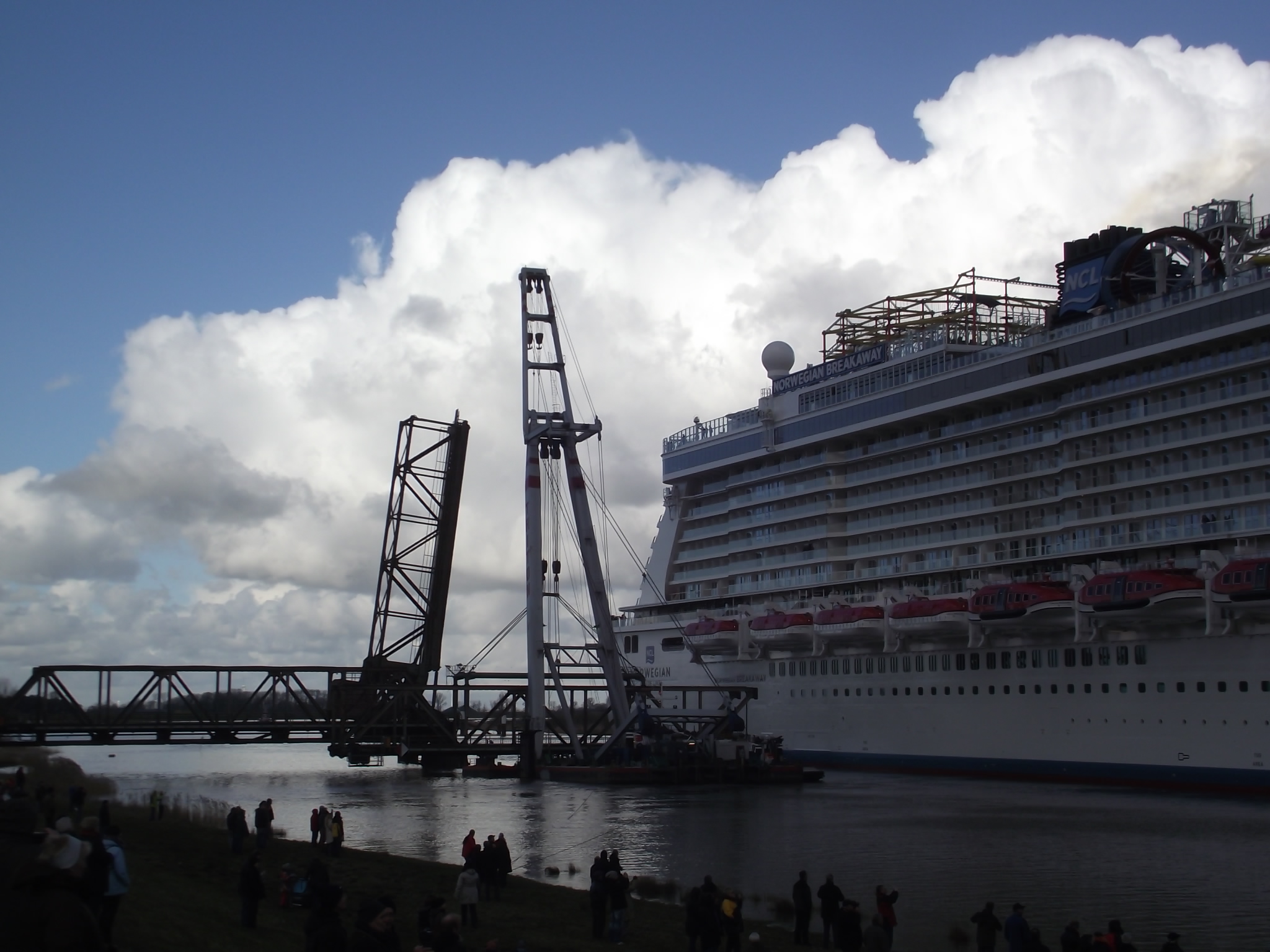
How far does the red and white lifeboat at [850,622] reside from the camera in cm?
6350

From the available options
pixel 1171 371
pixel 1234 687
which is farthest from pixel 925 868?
pixel 1171 371

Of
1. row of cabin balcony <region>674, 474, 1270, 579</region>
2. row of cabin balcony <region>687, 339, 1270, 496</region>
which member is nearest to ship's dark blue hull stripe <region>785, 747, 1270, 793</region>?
row of cabin balcony <region>674, 474, 1270, 579</region>

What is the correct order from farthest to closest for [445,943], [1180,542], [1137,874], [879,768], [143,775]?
1. [143,775]
2. [879,768]
3. [1180,542]
4. [1137,874]
5. [445,943]

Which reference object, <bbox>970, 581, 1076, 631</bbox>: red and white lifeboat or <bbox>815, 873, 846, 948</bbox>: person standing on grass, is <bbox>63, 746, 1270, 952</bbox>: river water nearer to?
<bbox>815, 873, 846, 948</bbox>: person standing on grass

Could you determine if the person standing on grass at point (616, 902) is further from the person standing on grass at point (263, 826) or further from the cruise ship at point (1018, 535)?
the cruise ship at point (1018, 535)

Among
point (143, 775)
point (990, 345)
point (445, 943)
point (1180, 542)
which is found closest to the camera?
point (445, 943)

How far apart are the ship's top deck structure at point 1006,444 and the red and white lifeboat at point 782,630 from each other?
61.0 inches

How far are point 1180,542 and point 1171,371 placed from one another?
722cm

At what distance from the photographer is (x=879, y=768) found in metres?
63.7

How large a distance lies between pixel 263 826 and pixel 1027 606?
35208 mm

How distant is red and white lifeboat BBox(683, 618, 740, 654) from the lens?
74.6 metres

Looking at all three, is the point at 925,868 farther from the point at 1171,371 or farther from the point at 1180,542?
the point at 1171,371

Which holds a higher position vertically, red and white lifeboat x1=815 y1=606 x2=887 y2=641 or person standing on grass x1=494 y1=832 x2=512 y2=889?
red and white lifeboat x1=815 y1=606 x2=887 y2=641

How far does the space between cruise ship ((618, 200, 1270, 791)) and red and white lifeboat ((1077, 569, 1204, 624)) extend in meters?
0.10
